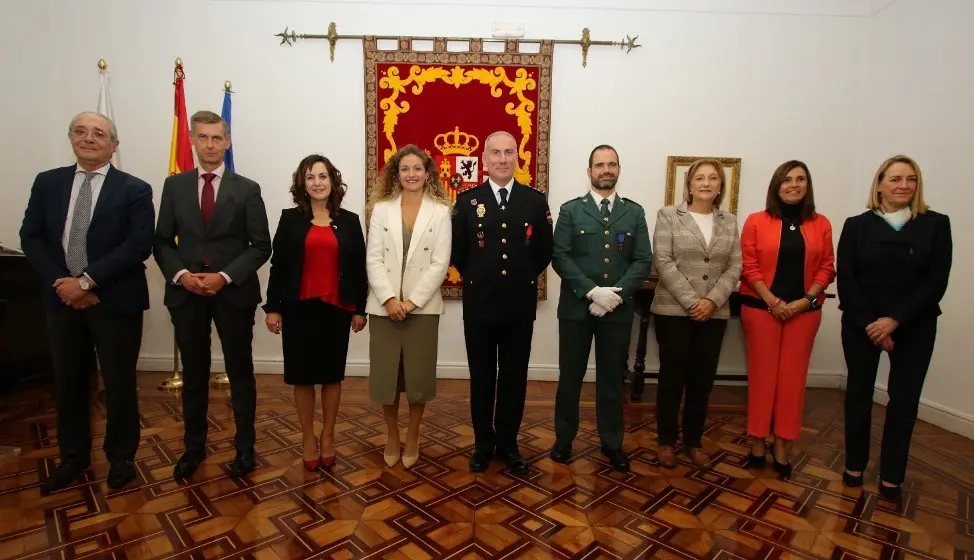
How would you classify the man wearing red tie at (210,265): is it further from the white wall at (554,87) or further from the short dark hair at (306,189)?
the white wall at (554,87)

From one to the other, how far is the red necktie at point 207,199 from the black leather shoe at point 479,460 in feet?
6.00

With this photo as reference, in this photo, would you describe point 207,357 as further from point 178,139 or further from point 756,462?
point 756,462

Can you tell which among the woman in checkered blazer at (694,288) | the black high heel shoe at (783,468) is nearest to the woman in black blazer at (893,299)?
the black high heel shoe at (783,468)

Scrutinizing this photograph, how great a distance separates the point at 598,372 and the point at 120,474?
8.12 ft

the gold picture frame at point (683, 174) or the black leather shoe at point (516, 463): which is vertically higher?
the gold picture frame at point (683, 174)

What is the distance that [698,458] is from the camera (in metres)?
2.97

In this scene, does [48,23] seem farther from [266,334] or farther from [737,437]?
[737,437]

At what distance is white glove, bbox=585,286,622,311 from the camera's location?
272 centimetres

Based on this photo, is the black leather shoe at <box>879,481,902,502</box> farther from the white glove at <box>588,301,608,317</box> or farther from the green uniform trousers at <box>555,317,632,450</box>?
the white glove at <box>588,301,608,317</box>

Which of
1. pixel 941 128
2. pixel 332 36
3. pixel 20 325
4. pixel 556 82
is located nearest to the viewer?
pixel 20 325

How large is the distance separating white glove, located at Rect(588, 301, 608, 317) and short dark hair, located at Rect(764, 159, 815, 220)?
1070mm

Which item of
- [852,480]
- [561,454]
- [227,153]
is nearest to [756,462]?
[852,480]

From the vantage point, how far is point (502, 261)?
106 inches

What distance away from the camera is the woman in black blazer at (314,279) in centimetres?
265
